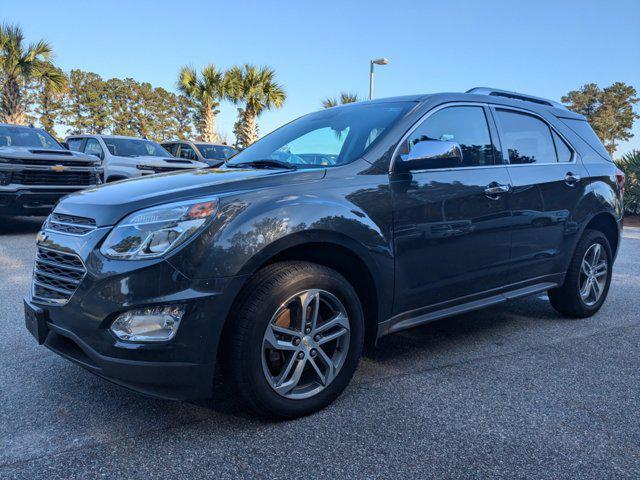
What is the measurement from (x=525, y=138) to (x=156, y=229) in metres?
2.97

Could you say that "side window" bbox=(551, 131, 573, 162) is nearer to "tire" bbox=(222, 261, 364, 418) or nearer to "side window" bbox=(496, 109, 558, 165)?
"side window" bbox=(496, 109, 558, 165)

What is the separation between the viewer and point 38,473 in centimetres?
211

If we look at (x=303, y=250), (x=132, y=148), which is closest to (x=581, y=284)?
(x=303, y=250)

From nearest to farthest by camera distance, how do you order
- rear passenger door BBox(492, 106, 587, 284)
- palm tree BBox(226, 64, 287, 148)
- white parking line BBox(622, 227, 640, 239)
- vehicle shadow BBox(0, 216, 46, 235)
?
rear passenger door BBox(492, 106, 587, 284) < vehicle shadow BBox(0, 216, 46, 235) < white parking line BBox(622, 227, 640, 239) < palm tree BBox(226, 64, 287, 148)

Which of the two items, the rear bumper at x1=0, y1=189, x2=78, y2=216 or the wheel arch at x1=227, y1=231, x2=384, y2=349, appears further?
the rear bumper at x1=0, y1=189, x2=78, y2=216

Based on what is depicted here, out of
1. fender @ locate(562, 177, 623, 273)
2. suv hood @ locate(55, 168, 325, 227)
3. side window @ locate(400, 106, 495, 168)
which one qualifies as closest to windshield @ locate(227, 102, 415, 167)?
side window @ locate(400, 106, 495, 168)

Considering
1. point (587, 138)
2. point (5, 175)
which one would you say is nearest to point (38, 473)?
point (587, 138)

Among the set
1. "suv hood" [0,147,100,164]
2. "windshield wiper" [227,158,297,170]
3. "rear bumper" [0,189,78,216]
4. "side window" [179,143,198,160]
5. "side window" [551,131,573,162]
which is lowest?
"rear bumper" [0,189,78,216]

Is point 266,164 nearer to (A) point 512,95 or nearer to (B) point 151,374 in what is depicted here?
A: (B) point 151,374

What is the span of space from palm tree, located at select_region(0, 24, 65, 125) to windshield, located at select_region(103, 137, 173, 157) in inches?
494

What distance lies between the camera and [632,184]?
16.5 meters

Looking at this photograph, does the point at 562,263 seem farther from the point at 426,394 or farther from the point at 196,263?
the point at 196,263

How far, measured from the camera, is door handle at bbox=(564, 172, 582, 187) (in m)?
4.13

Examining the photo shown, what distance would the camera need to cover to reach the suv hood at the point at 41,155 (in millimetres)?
8320
